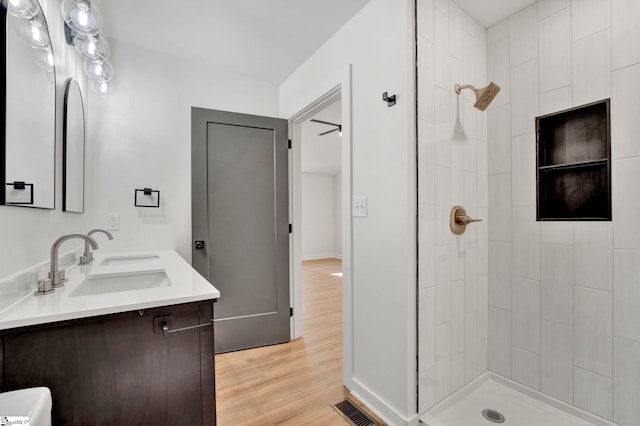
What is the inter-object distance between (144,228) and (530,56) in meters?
2.82

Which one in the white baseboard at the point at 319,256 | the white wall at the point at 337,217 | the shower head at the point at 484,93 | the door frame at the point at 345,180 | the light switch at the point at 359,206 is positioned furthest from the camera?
the white wall at the point at 337,217

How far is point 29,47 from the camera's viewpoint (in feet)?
3.74

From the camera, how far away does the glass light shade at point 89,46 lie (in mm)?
1518

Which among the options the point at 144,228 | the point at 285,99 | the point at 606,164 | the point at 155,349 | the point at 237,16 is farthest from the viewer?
the point at 285,99

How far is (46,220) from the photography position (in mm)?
1315

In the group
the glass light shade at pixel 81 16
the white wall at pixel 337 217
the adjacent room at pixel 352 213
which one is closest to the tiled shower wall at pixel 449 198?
the adjacent room at pixel 352 213

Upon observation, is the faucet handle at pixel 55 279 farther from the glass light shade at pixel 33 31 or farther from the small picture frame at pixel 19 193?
the glass light shade at pixel 33 31

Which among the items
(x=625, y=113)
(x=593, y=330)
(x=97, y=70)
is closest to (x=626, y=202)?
(x=625, y=113)

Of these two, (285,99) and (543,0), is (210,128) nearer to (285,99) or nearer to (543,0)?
(285,99)

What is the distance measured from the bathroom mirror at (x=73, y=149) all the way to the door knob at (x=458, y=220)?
2.14m

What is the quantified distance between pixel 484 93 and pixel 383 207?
796 mm

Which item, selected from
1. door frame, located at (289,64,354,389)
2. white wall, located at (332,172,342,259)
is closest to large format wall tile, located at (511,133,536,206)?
door frame, located at (289,64,354,389)

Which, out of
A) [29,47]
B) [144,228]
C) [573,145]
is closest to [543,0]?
[573,145]

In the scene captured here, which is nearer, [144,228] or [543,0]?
[543,0]
